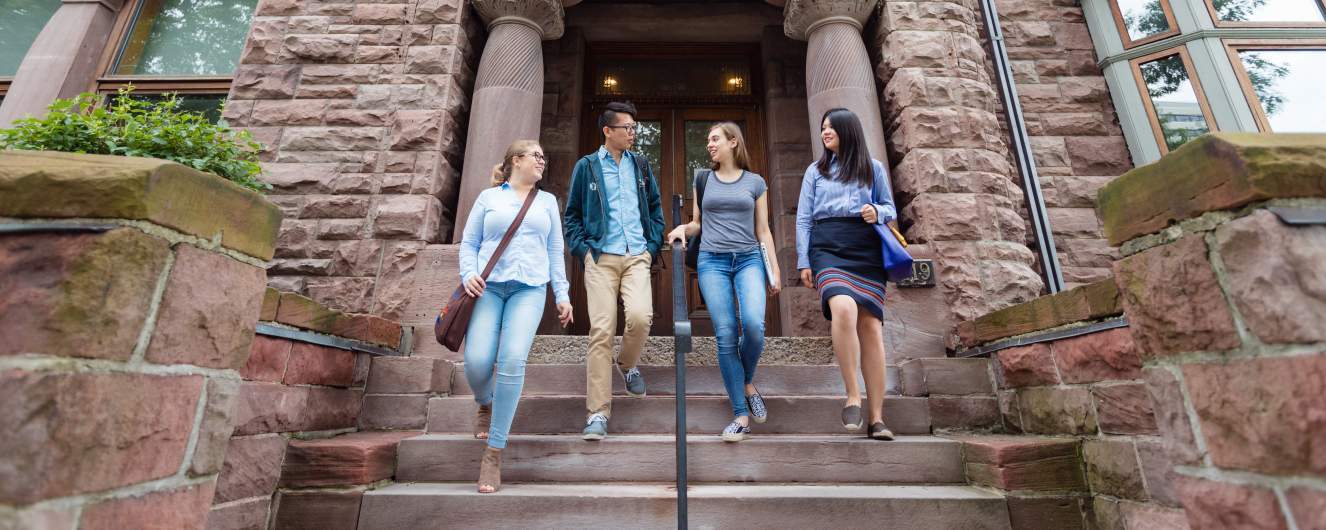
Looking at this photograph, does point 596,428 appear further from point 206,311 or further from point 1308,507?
point 1308,507

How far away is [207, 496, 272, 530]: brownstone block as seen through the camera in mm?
2262

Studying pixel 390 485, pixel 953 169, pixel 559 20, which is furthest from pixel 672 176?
pixel 390 485

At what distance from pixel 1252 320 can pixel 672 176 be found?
18.8 ft

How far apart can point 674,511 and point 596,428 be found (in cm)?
66

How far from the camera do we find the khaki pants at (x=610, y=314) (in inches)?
120

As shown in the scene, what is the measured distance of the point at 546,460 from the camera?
2.89 metres

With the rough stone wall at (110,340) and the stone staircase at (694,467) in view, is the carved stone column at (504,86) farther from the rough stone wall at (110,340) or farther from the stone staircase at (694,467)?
the rough stone wall at (110,340)

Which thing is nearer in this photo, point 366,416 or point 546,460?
point 546,460

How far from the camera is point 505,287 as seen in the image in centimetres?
287

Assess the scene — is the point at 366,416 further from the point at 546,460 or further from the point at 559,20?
the point at 559,20

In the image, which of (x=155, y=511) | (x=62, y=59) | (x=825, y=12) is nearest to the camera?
(x=155, y=511)

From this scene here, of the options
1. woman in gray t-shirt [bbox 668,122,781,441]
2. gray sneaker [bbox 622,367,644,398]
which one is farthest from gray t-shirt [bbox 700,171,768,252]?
gray sneaker [bbox 622,367,644,398]

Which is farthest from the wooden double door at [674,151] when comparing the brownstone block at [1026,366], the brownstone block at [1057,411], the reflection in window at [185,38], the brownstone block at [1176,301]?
the brownstone block at [1176,301]

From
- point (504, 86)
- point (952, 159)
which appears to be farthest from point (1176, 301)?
point (504, 86)
